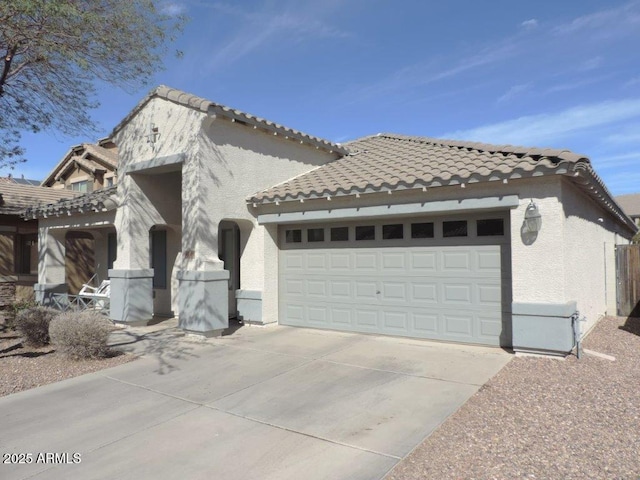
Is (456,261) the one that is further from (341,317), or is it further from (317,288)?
(317,288)

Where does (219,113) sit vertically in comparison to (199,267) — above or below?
above

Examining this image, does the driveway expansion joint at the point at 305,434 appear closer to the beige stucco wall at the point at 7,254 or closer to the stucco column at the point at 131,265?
the stucco column at the point at 131,265

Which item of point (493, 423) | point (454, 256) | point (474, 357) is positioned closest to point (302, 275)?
point (454, 256)

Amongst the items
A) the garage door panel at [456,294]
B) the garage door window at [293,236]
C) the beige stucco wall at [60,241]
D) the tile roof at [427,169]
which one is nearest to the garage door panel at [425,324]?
the garage door panel at [456,294]

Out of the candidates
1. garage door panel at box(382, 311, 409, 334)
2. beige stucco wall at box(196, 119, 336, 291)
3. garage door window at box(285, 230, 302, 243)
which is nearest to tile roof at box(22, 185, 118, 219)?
beige stucco wall at box(196, 119, 336, 291)

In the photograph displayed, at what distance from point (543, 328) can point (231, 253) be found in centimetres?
777

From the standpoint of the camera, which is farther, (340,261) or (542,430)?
(340,261)

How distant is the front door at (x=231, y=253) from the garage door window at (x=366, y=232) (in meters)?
3.65

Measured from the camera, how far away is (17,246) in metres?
16.6

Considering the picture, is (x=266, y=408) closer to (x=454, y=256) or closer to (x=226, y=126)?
(x=454, y=256)

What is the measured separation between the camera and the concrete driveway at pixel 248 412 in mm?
4086

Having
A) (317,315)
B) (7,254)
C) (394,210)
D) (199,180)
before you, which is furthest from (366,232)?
(7,254)

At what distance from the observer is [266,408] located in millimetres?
5387

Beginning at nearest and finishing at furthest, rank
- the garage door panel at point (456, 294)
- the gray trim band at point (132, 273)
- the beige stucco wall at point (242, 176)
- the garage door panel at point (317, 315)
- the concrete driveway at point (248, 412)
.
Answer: the concrete driveway at point (248, 412) → the garage door panel at point (456, 294) → the beige stucco wall at point (242, 176) → the garage door panel at point (317, 315) → the gray trim band at point (132, 273)
